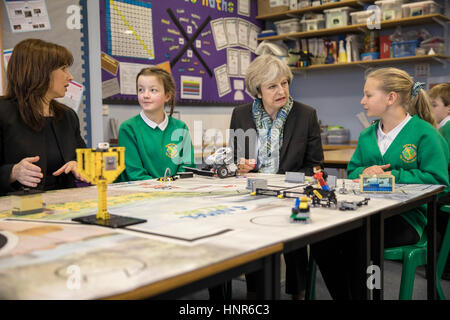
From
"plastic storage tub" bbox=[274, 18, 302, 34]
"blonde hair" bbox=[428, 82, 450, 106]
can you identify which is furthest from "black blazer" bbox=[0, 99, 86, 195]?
"plastic storage tub" bbox=[274, 18, 302, 34]

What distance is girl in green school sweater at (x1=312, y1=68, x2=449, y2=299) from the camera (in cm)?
156

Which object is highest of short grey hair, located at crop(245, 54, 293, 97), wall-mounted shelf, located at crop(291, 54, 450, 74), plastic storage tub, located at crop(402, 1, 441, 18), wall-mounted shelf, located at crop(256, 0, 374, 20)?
wall-mounted shelf, located at crop(256, 0, 374, 20)

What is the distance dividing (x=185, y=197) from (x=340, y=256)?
0.58 meters

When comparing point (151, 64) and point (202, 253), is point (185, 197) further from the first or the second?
point (151, 64)

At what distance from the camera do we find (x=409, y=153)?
6.01 ft

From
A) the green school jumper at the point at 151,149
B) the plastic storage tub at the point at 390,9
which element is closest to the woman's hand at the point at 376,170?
the green school jumper at the point at 151,149

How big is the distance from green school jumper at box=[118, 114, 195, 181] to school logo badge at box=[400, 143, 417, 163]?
1.05 meters

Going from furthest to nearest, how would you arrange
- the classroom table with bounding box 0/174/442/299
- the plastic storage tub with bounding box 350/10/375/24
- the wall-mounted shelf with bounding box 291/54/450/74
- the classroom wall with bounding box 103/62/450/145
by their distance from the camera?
A: the classroom wall with bounding box 103/62/450/145 < the plastic storage tub with bounding box 350/10/375/24 < the wall-mounted shelf with bounding box 291/54/450/74 < the classroom table with bounding box 0/174/442/299

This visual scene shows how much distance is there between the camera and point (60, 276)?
69 centimetres

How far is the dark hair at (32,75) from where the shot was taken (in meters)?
1.82

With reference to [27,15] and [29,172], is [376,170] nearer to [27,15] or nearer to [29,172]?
[29,172]

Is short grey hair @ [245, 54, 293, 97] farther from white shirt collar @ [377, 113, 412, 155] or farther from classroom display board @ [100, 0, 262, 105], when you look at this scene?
classroom display board @ [100, 0, 262, 105]
